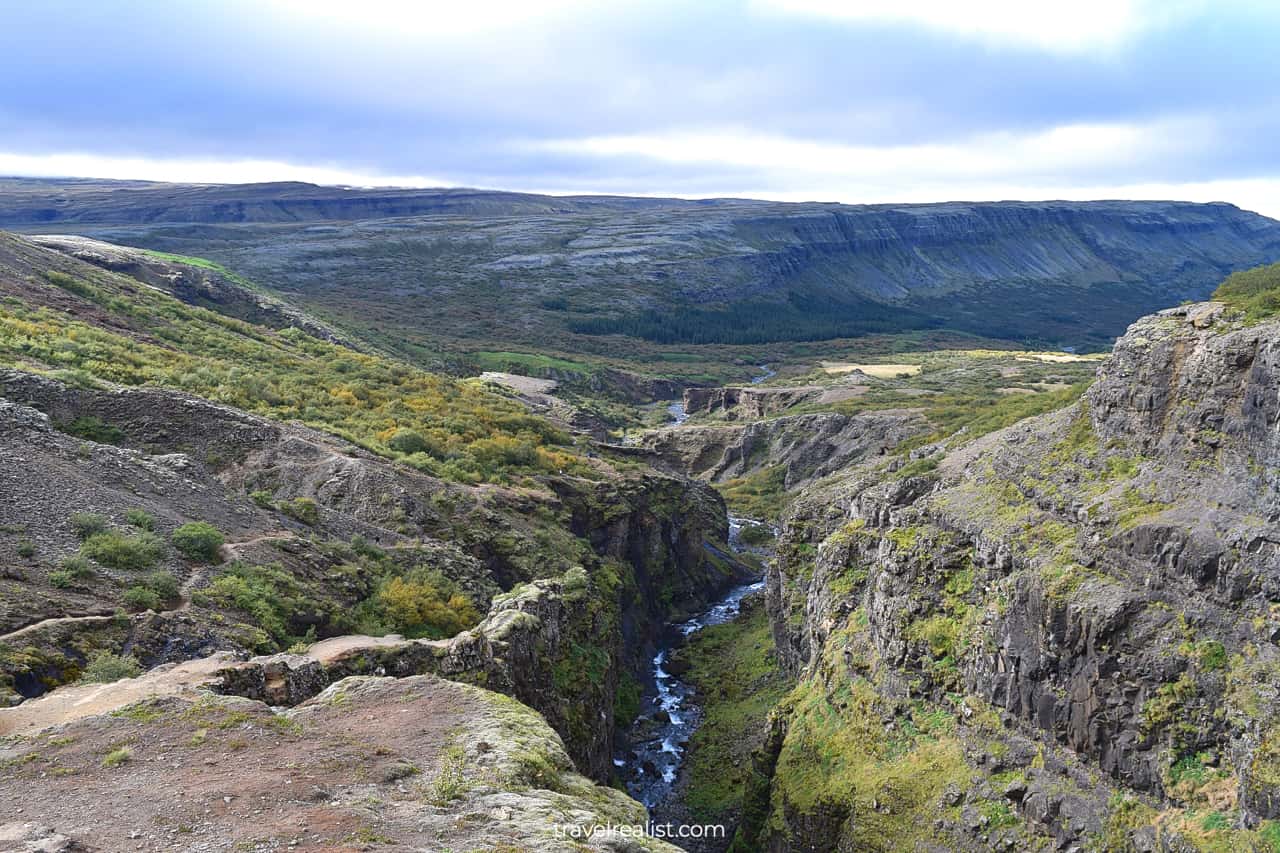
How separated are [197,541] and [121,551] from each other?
11.0 ft

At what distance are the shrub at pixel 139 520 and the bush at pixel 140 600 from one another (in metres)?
4.71

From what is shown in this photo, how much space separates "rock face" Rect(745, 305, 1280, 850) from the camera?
2683 cm

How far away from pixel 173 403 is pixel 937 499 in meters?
40.3

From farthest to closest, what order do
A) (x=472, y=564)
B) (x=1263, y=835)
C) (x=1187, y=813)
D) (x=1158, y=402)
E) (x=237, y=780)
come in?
(x=472, y=564), (x=1158, y=402), (x=1187, y=813), (x=1263, y=835), (x=237, y=780)

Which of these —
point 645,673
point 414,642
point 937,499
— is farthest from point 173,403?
point 937,499

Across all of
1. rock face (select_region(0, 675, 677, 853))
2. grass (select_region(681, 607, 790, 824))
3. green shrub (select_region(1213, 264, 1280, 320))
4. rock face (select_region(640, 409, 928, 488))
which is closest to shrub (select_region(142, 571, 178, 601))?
rock face (select_region(0, 675, 677, 853))

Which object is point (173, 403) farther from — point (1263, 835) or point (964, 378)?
point (964, 378)

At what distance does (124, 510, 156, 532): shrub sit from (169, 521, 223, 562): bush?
85 cm

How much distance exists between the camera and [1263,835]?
23781mm

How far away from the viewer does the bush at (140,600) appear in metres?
29.6

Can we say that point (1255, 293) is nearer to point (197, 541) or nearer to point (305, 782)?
point (305, 782)

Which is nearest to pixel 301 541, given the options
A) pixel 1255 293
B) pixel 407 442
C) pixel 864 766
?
pixel 407 442

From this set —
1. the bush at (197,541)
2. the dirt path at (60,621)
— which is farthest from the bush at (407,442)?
the dirt path at (60,621)

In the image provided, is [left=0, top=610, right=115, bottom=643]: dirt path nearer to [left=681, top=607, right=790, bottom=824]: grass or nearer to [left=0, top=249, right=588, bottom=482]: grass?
[left=0, top=249, right=588, bottom=482]: grass
